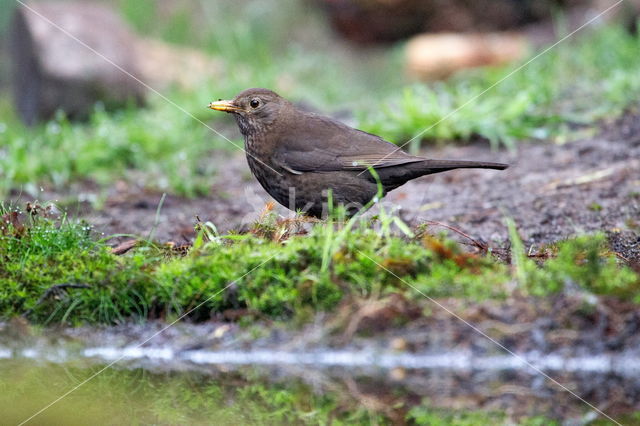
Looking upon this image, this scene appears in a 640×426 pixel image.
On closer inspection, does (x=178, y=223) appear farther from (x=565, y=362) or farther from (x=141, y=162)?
(x=565, y=362)

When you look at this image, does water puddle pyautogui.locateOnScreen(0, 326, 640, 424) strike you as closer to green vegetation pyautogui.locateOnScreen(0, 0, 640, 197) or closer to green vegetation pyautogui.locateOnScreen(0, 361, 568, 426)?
green vegetation pyautogui.locateOnScreen(0, 361, 568, 426)

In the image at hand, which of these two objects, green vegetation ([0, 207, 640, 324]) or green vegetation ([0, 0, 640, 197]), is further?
green vegetation ([0, 0, 640, 197])

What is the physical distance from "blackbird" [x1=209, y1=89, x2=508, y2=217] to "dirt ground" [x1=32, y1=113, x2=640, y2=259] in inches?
11.8

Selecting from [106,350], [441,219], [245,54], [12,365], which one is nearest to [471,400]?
[106,350]

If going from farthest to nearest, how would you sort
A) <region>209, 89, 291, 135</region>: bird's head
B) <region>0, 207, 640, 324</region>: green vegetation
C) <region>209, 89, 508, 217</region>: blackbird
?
1. <region>209, 89, 291, 135</region>: bird's head
2. <region>209, 89, 508, 217</region>: blackbird
3. <region>0, 207, 640, 324</region>: green vegetation

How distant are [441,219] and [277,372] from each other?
2.82m

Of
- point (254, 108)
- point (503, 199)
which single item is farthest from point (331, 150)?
point (503, 199)

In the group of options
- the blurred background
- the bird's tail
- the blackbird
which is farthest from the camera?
the blackbird

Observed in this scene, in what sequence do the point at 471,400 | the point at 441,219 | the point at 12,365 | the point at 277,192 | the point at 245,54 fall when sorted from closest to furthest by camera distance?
the point at 471,400
the point at 12,365
the point at 277,192
the point at 441,219
the point at 245,54

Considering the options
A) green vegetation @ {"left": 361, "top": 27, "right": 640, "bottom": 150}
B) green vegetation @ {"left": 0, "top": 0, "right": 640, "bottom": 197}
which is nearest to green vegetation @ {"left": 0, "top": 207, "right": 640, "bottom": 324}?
green vegetation @ {"left": 0, "top": 0, "right": 640, "bottom": 197}

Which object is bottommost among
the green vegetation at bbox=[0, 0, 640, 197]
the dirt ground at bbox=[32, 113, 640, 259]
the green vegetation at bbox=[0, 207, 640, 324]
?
the dirt ground at bbox=[32, 113, 640, 259]

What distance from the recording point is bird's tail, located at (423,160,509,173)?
15.9ft

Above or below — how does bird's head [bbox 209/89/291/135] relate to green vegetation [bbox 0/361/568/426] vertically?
above

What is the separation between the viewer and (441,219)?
19.9 feet
